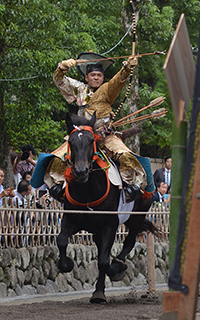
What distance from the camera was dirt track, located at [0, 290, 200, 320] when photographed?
5.19 meters

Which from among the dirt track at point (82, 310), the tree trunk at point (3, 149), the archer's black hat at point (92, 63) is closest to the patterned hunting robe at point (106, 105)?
the archer's black hat at point (92, 63)

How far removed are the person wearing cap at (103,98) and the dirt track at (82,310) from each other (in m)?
1.28

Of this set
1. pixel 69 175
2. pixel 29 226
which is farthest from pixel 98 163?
pixel 29 226

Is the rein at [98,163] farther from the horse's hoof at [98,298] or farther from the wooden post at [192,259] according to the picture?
the wooden post at [192,259]

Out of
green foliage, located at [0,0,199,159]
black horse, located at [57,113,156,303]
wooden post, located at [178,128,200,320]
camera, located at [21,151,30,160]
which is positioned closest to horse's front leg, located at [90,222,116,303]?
black horse, located at [57,113,156,303]

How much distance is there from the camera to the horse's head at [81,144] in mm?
5711

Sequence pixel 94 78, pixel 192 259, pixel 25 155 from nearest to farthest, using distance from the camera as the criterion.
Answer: pixel 192 259
pixel 94 78
pixel 25 155

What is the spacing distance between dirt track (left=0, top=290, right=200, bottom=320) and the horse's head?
1.35 m

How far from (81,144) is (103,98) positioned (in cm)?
108

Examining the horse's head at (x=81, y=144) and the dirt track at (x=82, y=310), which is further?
the horse's head at (x=81, y=144)

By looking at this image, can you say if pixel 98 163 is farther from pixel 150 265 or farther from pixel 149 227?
pixel 150 265

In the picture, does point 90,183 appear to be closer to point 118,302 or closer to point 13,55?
point 118,302

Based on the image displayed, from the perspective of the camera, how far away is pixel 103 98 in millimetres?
6777

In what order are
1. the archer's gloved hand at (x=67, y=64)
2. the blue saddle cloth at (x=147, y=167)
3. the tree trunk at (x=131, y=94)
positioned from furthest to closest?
the tree trunk at (x=131, y=94) < the blue saddle cloth at (x=147, y=167) < the archer's gloved hand at (x=67, y=64)
